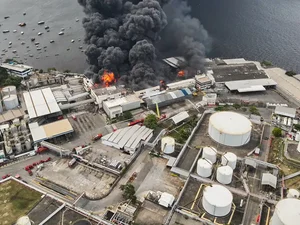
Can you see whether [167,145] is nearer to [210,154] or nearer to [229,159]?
[210,154]

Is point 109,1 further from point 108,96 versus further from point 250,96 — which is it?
point 250,96

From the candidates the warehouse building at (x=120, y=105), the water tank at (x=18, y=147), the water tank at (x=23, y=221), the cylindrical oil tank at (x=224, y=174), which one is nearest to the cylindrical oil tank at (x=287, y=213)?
the cylindrical oil tank at (x=224, y=174)

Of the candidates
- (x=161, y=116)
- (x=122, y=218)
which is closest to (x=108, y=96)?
(x=161, y=116)

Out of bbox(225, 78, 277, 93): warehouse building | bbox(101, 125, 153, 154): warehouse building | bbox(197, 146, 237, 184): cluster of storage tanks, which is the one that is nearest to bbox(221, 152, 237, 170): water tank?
bbox(197, 146, 237, 184): cluster of storage tanks

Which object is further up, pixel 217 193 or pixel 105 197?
pixel 217 193

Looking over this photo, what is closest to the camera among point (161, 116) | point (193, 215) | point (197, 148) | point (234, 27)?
point (193, 215)
